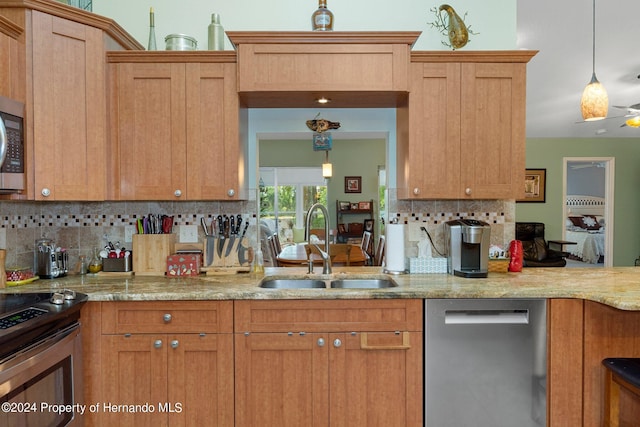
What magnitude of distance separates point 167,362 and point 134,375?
7.0 inches

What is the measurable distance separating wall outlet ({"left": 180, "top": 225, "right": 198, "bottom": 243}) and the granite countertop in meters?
0.33

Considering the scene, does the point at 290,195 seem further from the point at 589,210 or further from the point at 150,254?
the point at 589,210

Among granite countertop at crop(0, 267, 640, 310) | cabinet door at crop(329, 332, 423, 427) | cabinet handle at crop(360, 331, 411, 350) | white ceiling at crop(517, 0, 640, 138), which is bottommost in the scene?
cabinet door at crop(329, 332, 423, 427)

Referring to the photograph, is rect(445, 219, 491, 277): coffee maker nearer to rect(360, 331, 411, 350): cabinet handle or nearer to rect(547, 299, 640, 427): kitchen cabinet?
rect(547, 299, 640, 427): kitchen cabinet

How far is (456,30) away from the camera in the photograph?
2.40m

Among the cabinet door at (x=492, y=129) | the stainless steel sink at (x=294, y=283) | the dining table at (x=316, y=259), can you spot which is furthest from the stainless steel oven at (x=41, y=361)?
the cabinet door at (x=492, y=129)

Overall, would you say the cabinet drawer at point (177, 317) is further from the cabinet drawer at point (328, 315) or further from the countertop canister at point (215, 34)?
the countertop canister at point (215, 34)

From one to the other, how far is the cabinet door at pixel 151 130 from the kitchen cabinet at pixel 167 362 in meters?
0.71

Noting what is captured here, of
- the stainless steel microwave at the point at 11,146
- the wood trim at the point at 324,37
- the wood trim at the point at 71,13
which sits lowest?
the stainless steel microwave at the point at 11,146

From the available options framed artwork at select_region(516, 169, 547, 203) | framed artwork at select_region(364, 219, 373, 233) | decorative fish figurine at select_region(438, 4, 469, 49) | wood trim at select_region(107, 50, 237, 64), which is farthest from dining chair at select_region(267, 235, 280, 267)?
framed artwork at select_region(516, 169, 547, 203)

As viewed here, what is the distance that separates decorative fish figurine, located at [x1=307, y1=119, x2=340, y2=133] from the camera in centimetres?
269

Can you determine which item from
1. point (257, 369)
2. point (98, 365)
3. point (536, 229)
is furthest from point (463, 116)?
point (536, 229)

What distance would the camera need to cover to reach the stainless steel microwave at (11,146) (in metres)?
1.85

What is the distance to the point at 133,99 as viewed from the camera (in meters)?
2.26
